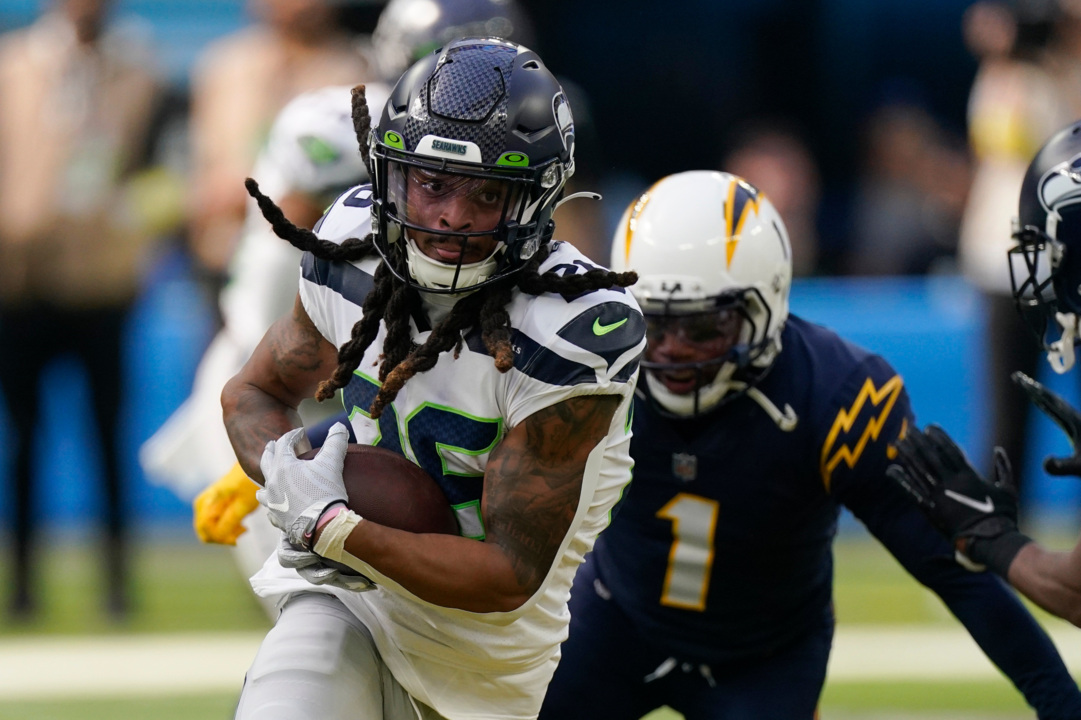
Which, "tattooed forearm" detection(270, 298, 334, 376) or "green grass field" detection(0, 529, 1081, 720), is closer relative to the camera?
"tattooed forearm" detection(270, 298, 334, 376)

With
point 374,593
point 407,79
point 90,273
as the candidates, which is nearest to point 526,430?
point 374,593

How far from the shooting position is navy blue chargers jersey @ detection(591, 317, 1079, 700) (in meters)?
3.39

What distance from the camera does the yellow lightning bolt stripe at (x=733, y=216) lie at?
355 centimetres

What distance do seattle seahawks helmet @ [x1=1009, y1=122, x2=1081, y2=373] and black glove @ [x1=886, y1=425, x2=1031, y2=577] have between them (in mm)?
273

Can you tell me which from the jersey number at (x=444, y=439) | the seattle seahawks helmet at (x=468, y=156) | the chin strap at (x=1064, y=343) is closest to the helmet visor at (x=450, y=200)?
the seattle seahawks helmet at (x=468, y=156)

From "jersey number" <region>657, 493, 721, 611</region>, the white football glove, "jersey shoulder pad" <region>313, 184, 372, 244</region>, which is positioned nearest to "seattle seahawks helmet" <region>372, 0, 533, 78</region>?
"jersey shoulder pad" <region>313, 184, 372, 244</region>

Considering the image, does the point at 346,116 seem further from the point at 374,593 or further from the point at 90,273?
the point at 90,273

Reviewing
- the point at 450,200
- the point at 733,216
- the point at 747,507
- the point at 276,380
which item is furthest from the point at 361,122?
the point at 747,507

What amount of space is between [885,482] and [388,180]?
4.21 ft

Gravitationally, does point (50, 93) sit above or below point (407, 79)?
below

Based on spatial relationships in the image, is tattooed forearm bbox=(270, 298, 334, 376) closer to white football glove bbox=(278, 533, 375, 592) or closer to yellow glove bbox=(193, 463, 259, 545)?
white football glove bbox=(278, 533, 375, 592)

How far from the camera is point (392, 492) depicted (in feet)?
8.80

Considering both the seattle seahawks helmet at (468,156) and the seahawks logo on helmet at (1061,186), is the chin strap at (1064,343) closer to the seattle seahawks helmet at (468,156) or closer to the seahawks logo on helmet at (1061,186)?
the seahawks logo on helmet at (1061,186)

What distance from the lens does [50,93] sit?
6332 millimetres
